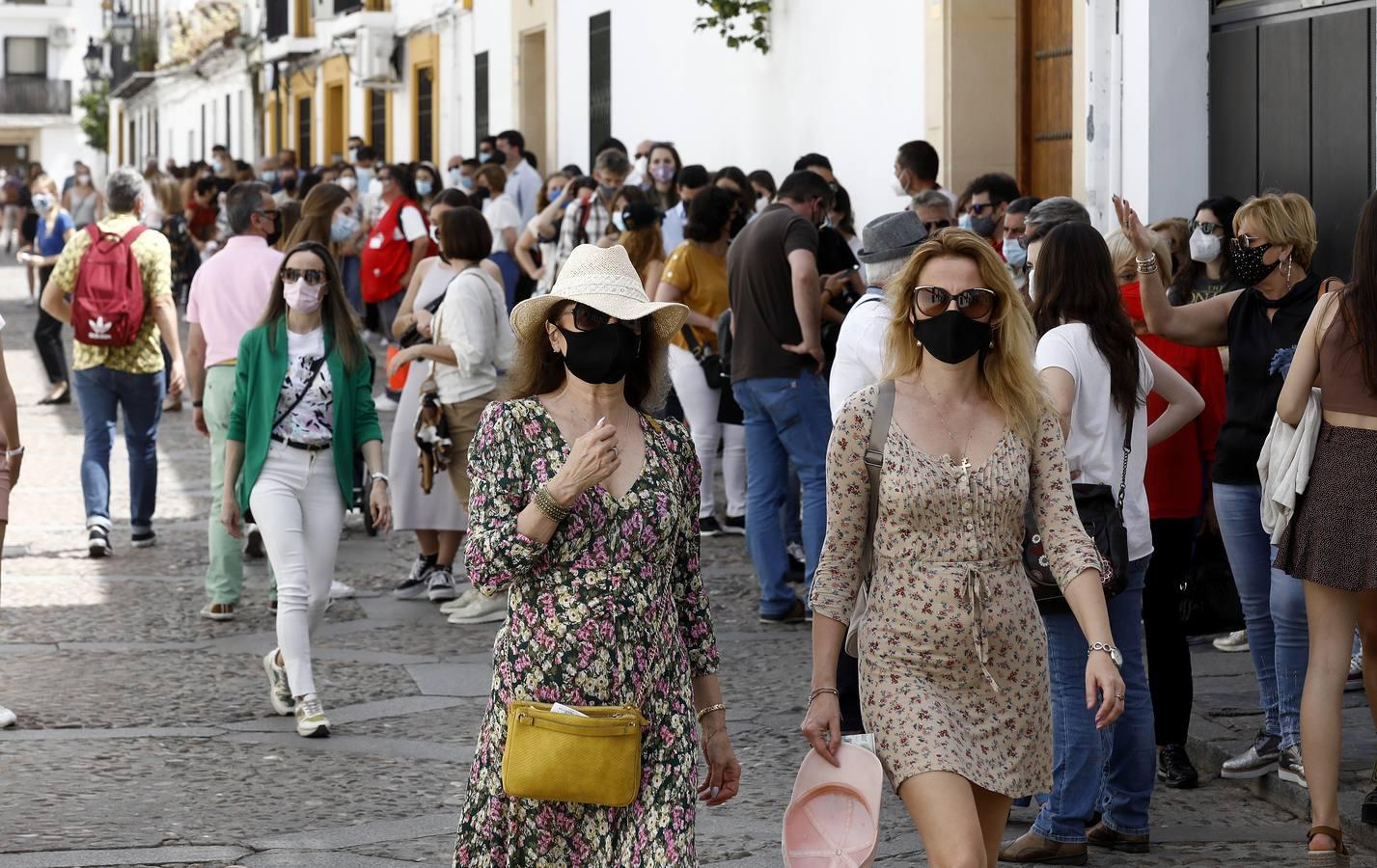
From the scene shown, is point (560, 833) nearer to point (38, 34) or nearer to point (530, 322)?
point (530, 322)

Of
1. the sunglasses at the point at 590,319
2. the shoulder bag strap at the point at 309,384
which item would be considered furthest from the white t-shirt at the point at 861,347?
the sunglasses at the point at 590,319

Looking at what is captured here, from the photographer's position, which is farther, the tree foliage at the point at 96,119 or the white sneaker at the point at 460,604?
the tree foliage at the point at 96,119

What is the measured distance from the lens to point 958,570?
407 cm

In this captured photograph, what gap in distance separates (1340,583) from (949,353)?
1.77 meters

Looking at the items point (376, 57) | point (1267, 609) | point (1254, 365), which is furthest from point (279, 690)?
point (376, 57)

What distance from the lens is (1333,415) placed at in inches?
216

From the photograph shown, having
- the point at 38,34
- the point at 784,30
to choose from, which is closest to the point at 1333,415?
the point at 784,30

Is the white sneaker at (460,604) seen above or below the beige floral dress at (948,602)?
below

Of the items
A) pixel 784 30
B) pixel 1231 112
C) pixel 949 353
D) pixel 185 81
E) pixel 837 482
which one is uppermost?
pixel 185 81

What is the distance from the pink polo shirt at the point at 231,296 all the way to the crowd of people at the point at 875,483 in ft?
0.05

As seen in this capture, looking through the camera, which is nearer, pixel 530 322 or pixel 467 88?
pixel 530 322

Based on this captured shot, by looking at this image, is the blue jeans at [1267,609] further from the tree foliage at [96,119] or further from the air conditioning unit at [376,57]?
the tree foliage at [96,119]

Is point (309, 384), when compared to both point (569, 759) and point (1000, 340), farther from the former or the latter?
point (569, 759)

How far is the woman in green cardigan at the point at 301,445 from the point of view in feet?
22.6
